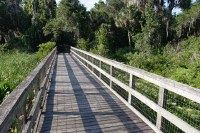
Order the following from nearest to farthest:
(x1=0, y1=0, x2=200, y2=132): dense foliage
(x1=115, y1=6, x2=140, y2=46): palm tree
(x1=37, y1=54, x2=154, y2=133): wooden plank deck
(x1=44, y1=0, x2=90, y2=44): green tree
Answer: (x1=37, y1=54, x2=154, y2=133): wooden plank deck → (x1=0, y1=0, x2=200, y2=132): dense foliage → (x1=44, y1=0, x2=90, y2=44): green tree → (x1=115, y1=6, x2=140, y2=46): palm tree

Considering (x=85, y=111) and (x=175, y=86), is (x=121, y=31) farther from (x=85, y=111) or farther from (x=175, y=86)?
(x=175, y=86)

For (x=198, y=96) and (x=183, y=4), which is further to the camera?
(x=183, y=4)

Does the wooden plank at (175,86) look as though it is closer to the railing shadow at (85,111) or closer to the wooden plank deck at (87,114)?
the wooden plank deck at (87,114)

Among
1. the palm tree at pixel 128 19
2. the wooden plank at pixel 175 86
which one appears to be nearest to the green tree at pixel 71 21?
the palm tree at pixel 128 19

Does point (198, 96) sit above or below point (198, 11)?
below

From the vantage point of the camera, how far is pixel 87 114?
18.2 feet

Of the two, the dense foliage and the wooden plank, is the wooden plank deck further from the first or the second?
the dense foliage

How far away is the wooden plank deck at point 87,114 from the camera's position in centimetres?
479

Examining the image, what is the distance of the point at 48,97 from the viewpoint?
7102 mm

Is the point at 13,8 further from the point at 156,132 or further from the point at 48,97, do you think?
the point at 156,132

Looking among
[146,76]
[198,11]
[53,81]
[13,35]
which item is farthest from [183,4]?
[146,76]

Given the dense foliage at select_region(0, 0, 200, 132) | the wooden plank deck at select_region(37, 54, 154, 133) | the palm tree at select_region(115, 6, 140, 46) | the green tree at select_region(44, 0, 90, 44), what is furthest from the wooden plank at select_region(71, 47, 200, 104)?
the palm tree at select_region(115, 6, 140, 46)

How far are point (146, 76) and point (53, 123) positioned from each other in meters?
1.99

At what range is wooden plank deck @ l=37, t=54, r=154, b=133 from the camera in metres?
4.79
